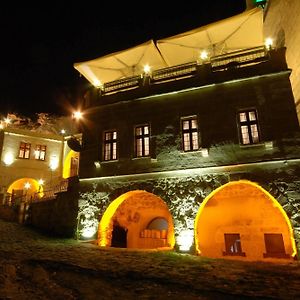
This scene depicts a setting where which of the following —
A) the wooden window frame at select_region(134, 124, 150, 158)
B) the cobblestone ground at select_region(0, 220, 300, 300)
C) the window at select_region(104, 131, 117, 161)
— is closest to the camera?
the cobblestone ground at select_region(0, 220, 300, 300)

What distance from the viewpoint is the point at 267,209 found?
48.5ft

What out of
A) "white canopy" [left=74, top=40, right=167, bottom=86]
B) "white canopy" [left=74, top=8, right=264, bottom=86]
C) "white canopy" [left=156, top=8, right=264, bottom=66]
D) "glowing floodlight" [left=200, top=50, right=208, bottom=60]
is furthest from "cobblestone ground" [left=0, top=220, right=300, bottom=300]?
"white canopy" [left=156, top=8, right=264, bottom=66]

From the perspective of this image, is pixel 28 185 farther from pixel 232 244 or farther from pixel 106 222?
pixel 232 244

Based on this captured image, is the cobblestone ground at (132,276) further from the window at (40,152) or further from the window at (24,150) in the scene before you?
the window at (40,152)

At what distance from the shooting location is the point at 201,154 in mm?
12109

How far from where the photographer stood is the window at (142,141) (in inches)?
538

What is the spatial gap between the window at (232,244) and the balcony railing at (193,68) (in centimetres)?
978

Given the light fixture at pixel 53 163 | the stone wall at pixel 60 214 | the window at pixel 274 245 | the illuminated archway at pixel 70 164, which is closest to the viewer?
the window at pixel 274 245

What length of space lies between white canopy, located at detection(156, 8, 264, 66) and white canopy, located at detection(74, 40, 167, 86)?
0.63 metres

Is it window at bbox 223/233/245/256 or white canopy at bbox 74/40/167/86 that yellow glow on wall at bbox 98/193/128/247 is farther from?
white canopy at bbox 74/40/167/86

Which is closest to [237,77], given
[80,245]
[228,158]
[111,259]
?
[228,158]

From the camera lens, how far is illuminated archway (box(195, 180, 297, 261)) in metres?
14.2

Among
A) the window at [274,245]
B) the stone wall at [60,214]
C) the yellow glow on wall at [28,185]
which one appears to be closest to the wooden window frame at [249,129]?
the window at [274,245]

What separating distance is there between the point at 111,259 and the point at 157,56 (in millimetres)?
12171
